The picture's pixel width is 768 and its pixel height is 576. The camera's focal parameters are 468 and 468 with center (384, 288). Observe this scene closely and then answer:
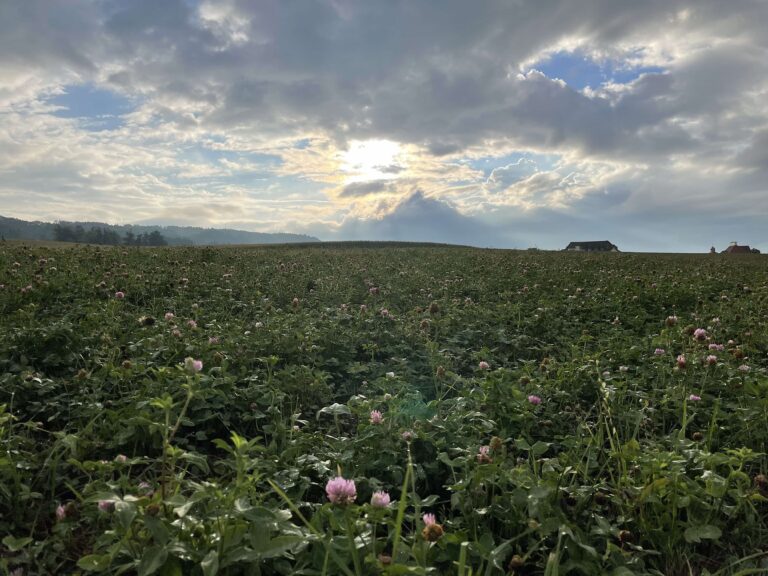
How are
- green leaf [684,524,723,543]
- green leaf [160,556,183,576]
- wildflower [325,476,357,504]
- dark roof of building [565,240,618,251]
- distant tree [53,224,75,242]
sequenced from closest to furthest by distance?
green leaf [160,556,183,576]
wildflower [325,476,357,504]
green leaf [684,524,723,543]
dark roof of building [565,240,618,251]
distant tree [53,224,75,242]

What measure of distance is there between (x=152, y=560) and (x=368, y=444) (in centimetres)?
153

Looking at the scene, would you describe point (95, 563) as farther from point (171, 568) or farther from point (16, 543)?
point (16, 543)

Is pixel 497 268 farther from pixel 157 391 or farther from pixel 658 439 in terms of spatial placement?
pixel 157 391

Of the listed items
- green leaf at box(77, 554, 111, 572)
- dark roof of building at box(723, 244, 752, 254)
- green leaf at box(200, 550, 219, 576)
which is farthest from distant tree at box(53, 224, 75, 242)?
green leaf at box(200, 550, 219, 576)

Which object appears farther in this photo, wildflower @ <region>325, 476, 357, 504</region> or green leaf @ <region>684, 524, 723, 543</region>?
green leaf @ <region>684, 524, 723, 543</region>

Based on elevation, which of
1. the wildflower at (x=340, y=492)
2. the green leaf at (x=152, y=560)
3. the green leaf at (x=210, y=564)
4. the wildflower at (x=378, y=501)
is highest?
the wildflower at (x=340, y=492)

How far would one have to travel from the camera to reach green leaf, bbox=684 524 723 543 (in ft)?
7.34

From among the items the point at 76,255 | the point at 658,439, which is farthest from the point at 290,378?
the point at 76,255

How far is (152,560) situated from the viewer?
5.72 feet

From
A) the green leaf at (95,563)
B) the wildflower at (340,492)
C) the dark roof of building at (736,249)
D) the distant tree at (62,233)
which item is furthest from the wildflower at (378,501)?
the distant tree at (62,233)

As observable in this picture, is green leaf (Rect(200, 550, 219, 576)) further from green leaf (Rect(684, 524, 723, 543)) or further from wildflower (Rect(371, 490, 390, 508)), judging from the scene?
green leaf (Rect(684, 524, 723, 543))

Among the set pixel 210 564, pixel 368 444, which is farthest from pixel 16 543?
pixel 368 444

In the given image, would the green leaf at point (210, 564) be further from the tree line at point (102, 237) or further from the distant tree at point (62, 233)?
the distant tree at point (62, 233)

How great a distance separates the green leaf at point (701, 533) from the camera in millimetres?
2238
